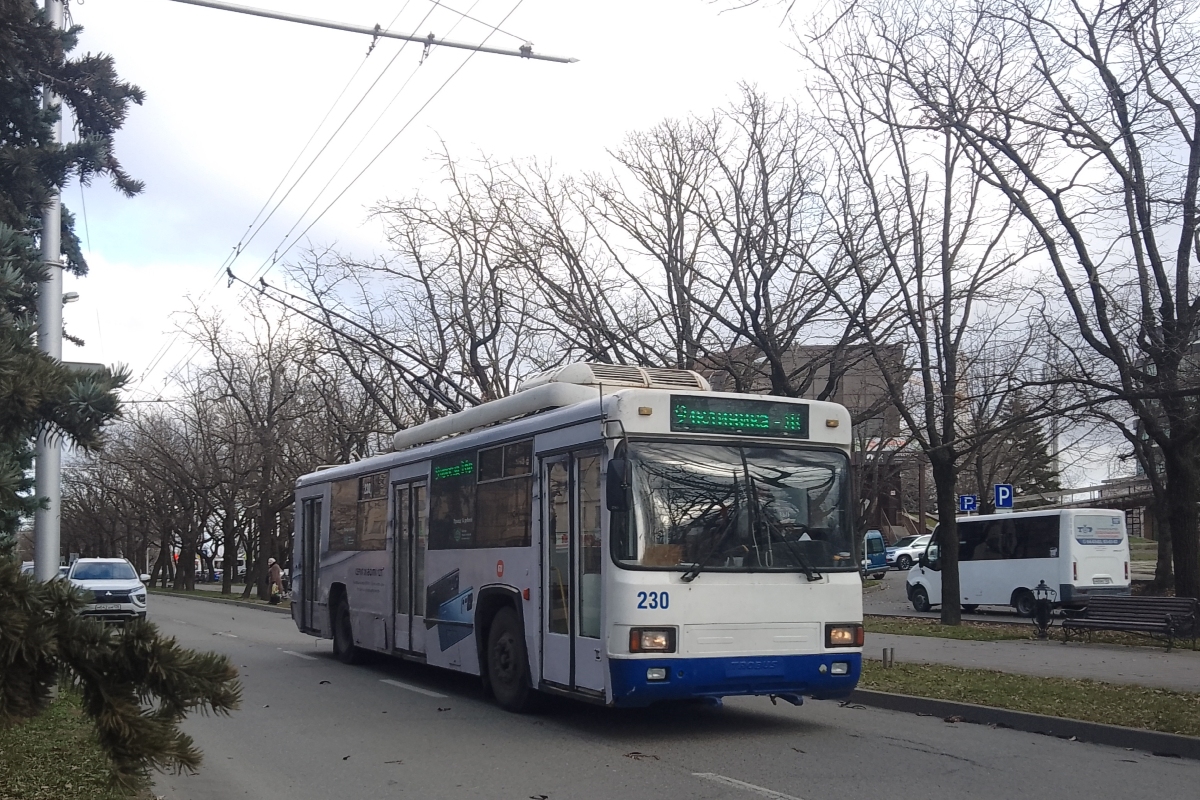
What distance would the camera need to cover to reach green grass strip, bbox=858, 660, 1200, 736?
10273 millimetres

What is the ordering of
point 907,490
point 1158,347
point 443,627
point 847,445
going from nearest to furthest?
point 847,445 < point 443,627 < point 1158,347 < point 907,490

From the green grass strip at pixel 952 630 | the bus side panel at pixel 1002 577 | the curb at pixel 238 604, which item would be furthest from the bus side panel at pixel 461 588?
the bus side panel at pixel 1002 577

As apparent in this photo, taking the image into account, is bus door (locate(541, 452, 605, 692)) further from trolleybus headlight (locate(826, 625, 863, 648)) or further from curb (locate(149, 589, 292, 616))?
curb (locate(149, 589, 292, 616))

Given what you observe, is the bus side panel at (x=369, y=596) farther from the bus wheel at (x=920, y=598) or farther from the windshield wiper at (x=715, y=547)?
the bus wheel at (x=920, y=598)

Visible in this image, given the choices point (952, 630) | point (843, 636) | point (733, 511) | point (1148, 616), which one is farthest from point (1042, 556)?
point (733, 511)

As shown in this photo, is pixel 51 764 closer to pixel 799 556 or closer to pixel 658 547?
pixel 658 547

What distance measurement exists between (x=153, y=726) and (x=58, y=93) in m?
6.45

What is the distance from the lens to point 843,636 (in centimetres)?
1013

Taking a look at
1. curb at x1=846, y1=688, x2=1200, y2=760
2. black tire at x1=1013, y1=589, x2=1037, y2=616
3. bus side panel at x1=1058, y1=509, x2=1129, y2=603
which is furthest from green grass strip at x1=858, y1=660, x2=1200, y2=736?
black tire at x1=1013, y1=589, x2=1037, y2=616

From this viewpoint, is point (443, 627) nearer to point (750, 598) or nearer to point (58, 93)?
point (750, 598)

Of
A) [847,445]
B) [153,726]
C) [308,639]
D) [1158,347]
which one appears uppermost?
[1158,347]

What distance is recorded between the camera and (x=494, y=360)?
27125 millimetres

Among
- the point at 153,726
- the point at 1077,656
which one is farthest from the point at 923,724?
the point at 153,726

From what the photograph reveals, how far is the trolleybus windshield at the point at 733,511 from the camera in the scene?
31.3ft
